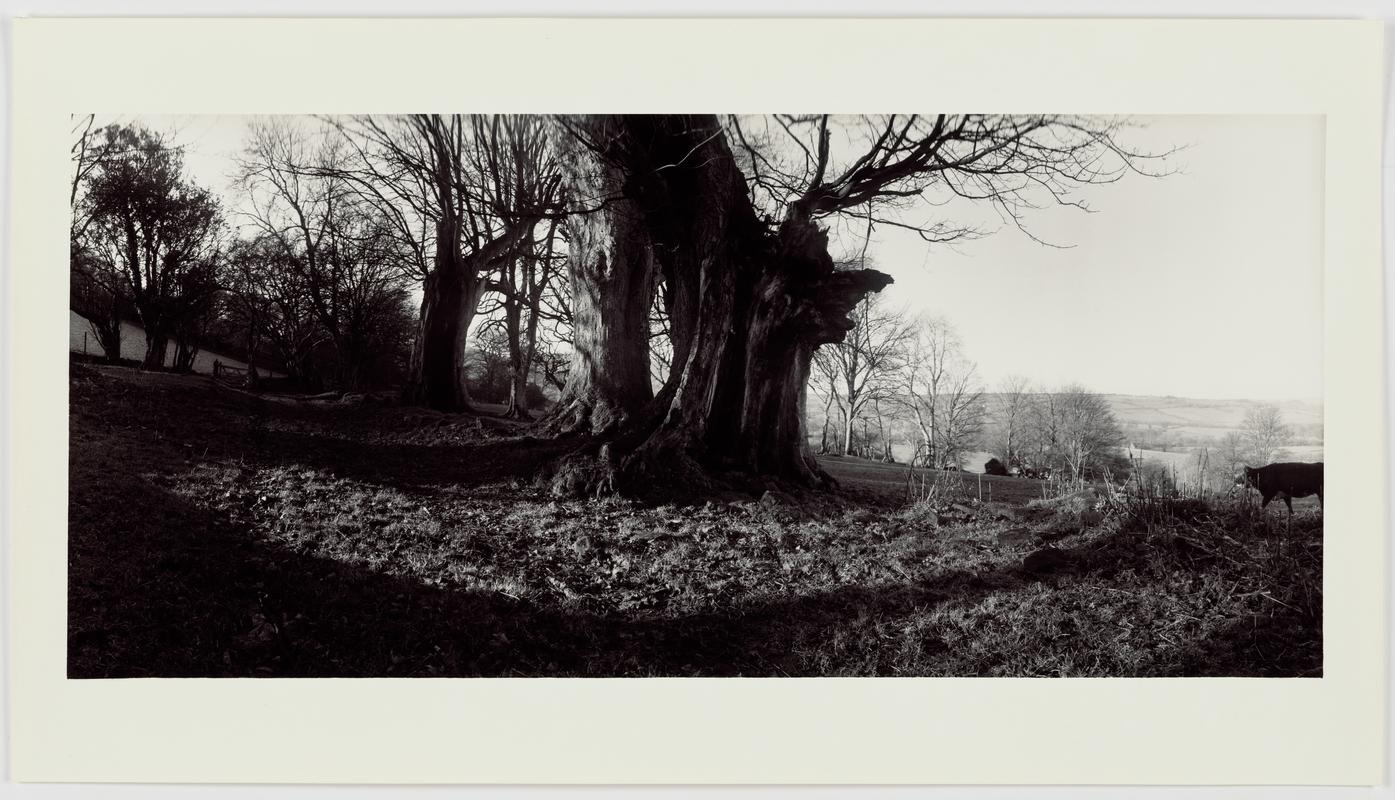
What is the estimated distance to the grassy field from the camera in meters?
2.16

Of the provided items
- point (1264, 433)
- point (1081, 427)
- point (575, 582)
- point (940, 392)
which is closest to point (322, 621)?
point (575, 582)

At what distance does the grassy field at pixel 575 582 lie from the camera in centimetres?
216

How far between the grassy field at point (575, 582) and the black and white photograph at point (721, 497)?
A: 1cm

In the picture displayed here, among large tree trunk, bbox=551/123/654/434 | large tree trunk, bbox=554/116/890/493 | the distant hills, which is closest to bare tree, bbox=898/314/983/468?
large tree trunk, bbox=554/116/890/493

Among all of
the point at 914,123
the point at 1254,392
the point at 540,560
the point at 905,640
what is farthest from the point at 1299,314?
the point at 540,560

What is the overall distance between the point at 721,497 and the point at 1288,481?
2.46m

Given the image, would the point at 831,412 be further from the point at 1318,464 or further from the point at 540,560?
the point at 1318,464

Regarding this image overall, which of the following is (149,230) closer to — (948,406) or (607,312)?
(607,312)

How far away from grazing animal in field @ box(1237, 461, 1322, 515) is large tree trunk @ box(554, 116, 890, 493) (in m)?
1.81

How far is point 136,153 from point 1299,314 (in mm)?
5208

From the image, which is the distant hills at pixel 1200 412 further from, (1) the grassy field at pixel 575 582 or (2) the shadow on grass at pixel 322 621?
(2) the shadow on grass at pixel 322 621

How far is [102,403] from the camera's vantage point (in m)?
2.30

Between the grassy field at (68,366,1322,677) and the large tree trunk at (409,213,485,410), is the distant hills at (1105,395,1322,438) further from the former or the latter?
the large tree trunk at (409,213,485,410)
